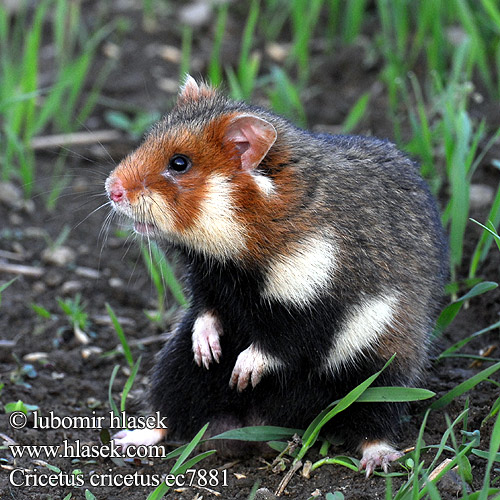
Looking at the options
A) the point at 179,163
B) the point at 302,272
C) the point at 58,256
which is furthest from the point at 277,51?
the point at 302,272

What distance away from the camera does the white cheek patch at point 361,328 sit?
3.46 metres

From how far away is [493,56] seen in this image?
21.0ft

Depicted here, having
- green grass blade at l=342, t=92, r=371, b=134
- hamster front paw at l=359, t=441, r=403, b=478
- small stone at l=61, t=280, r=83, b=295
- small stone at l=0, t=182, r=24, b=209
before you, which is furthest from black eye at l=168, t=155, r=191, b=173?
small stone at l=0, t=182, r=24, b=209

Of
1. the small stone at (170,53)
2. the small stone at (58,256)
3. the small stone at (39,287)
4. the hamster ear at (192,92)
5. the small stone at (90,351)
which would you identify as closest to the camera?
the hamster ear at (192,92)

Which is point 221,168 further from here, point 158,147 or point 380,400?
point 380,400

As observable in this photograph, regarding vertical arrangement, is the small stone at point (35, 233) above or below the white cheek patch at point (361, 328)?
below

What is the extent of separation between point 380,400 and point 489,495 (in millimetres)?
612

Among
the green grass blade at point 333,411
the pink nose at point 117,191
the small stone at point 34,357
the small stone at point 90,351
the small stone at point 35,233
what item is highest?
the pink nose at point 117,191

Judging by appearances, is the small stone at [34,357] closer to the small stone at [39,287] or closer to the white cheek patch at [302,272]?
the small stone at [39,287]

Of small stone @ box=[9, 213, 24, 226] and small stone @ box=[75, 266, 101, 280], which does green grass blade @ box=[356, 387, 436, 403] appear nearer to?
small stone @ box=[75, 266, 101, 280]

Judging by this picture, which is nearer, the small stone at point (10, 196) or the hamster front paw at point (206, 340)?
the hamster front paw at point (206, 340)

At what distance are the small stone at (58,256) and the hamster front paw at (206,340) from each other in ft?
5.79

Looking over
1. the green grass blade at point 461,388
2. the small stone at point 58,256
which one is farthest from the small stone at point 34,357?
the green grass blade at point 461,388

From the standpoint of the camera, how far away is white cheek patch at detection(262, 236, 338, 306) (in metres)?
3.34
